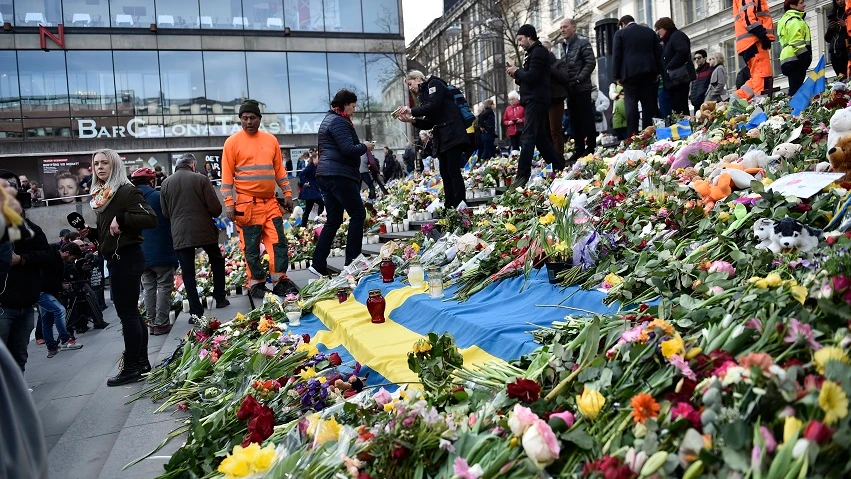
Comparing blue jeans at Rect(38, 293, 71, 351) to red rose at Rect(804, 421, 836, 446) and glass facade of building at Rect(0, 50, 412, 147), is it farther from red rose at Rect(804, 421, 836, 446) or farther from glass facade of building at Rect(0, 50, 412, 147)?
glass facade of building at Rect(0, 50, 412, 147)

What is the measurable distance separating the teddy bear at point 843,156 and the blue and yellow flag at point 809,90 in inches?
124

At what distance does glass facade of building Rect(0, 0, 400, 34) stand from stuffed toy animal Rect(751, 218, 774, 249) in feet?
82.2

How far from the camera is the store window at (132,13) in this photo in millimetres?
24695

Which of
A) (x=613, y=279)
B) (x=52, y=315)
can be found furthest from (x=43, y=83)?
(x=613, y=279)

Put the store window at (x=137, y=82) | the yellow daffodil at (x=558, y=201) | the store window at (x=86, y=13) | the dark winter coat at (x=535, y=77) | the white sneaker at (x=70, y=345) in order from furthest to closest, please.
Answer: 1. the store window at (x=137, y=82)
2. the store window at (x=86, y=13)
3. the white sneaker at (x=70, y=345)
4. the dark winter coat at (x=535, y=77)
5. the yellow daffodil at (x=558, y=201)

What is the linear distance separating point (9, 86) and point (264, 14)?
884cm

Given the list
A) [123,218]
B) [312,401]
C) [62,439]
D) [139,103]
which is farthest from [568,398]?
[139,103]

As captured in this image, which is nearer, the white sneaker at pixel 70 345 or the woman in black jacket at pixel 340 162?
the woman in black jacket at pixel 340 162

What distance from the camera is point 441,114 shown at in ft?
25.4

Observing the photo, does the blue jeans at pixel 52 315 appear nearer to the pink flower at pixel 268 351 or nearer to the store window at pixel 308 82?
the pink flower at pixel 268 351

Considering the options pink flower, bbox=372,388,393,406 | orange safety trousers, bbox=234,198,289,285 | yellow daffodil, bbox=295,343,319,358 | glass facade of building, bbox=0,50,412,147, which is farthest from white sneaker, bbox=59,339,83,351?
glass facade of building, bbox=0,50,412,147

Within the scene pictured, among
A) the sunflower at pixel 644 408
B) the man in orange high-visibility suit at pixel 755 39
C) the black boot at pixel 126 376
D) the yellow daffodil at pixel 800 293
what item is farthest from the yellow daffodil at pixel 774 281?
the man in orange high-visibility suit at pixel 755 39

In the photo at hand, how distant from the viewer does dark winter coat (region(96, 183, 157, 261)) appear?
17.5 ft

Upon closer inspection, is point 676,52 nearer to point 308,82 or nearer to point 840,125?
point 840,125
